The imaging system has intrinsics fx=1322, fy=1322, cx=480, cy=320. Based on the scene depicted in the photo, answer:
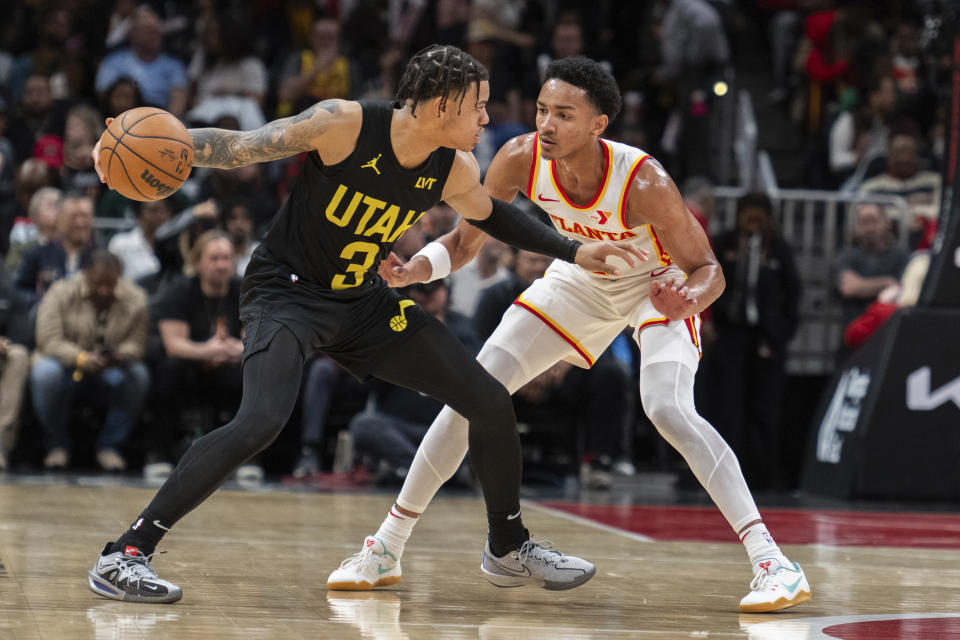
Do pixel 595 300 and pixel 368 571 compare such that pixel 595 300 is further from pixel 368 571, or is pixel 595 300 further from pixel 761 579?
pixel 368 571

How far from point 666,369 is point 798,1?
447 inches

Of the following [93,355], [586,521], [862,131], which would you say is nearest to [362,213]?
[586,521]

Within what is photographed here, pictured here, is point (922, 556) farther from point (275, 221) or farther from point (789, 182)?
point (789, 182)

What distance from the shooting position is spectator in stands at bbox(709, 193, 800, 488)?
→ 10.1m

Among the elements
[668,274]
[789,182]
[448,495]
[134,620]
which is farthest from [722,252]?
[134,620]

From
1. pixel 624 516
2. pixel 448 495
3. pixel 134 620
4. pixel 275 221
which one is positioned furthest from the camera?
pixel 448 495

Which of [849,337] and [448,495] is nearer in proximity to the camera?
[448,495]

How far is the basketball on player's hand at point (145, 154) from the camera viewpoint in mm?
4195

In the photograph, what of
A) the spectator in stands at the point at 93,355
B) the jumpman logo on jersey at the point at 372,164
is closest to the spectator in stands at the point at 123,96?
the spectator in stands at the point at 93,355

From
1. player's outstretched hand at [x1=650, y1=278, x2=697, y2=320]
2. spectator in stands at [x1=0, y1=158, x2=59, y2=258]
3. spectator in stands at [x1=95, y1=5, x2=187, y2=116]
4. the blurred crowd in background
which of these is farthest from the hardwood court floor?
spectator in stands at [x1=95, y1=5, x2=187, y2=116]

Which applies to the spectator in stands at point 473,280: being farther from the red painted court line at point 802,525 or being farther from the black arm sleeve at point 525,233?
the black arm sleeve at point 525,233

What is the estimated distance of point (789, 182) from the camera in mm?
13914

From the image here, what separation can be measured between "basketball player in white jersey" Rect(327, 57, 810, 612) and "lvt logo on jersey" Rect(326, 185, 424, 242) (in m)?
0.22

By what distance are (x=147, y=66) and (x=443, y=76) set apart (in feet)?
28.9
